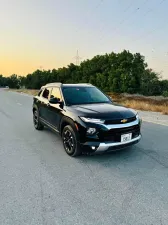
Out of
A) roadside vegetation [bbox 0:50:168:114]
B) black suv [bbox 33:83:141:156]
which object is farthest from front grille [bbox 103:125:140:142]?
roadside vegetation [bbox 0:50:168:114]

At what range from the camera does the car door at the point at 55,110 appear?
586cm

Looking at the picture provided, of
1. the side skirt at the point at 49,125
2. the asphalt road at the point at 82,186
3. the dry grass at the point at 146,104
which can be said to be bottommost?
the asphalt road at the point at 82,186

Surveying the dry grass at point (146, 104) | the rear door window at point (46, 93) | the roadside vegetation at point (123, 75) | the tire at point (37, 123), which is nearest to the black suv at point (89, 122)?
the rear door window at point (46, 93)

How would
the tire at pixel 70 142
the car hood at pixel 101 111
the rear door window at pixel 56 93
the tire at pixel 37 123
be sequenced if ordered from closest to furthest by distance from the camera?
the car hood at pixel 101 111, the tire at pixel 70 142, the rear door window at pixel 56 93, the tire at pixel 37 123

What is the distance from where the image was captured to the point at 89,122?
473cm

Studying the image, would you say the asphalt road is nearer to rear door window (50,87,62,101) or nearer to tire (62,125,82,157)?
tire (62,125,82,157)

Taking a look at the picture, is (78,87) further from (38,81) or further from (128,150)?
(38,81)

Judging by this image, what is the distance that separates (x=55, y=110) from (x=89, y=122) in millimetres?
1644

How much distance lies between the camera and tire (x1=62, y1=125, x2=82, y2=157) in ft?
16.3

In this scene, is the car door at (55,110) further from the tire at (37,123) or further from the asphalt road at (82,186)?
the tire at (37,123)

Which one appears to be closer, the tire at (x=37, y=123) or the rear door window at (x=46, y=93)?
the rear door window at (x=46, y=93)

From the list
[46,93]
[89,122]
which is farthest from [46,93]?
[89,122]

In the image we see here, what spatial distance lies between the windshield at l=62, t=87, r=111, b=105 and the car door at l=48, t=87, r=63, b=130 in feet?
0.82

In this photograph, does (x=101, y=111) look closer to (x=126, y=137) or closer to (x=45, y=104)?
(x=126, y=137)
